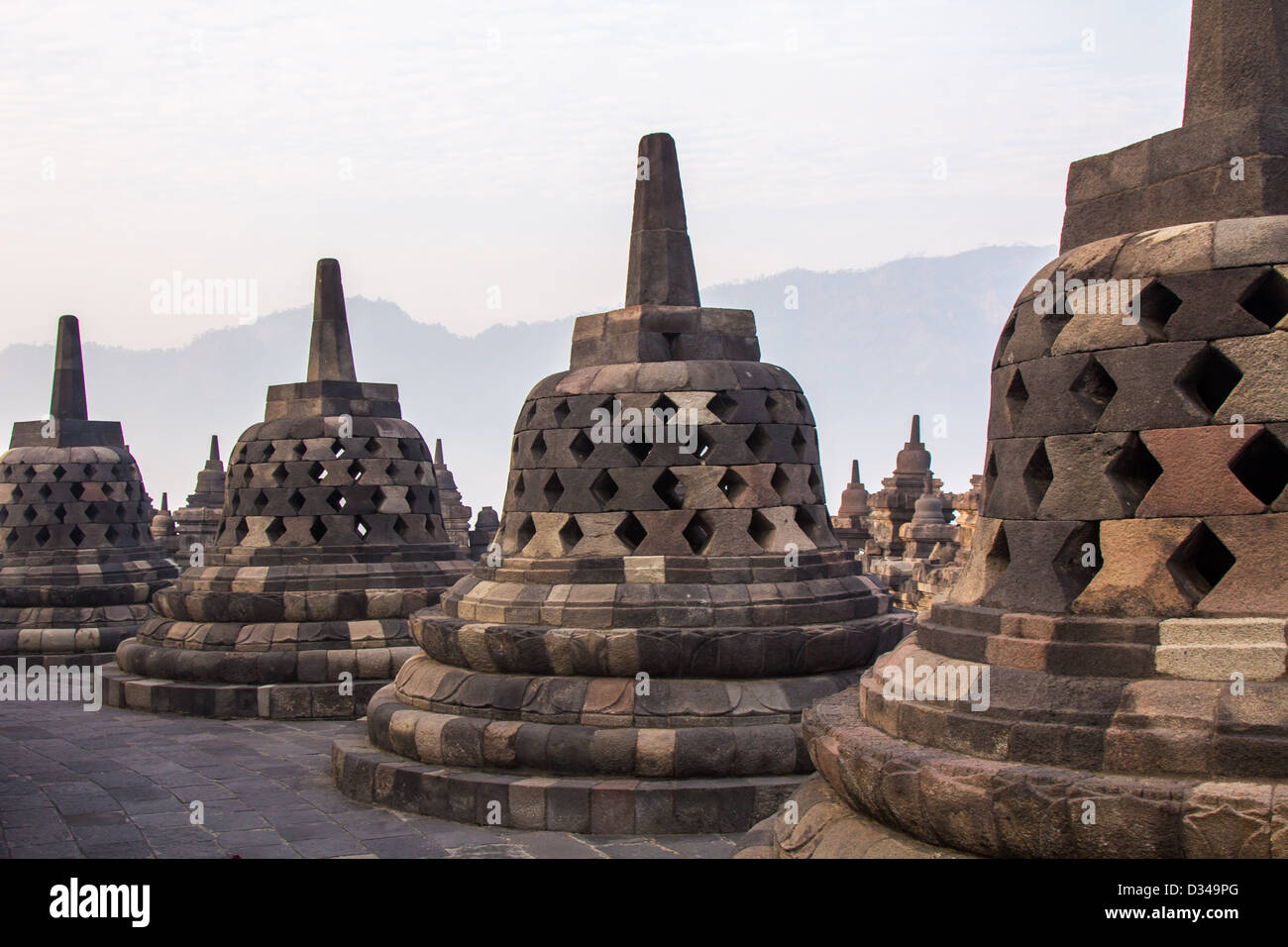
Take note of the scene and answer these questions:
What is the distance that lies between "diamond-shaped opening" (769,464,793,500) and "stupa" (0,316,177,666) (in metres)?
9.59

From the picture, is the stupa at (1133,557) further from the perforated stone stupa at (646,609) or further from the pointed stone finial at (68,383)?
the pointed stone finial at (68,383)

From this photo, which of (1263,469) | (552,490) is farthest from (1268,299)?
(552,490)

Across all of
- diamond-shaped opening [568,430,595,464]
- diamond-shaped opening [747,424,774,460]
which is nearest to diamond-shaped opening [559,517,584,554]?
diamond-shaped opening [568,430,595,464]

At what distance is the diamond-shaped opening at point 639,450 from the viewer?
25.5 ft

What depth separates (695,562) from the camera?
7.54 meters

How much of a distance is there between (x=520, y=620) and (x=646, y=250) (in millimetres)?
2662

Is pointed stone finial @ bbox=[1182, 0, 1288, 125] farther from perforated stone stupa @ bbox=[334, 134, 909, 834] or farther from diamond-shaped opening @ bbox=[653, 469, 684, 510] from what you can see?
diamond-shaped opening @ bbox=[653, 469, 684, 510]

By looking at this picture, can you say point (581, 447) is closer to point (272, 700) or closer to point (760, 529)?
point (760, 529)

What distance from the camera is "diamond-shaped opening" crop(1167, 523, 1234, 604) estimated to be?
3771mm

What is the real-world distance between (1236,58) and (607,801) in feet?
15.1

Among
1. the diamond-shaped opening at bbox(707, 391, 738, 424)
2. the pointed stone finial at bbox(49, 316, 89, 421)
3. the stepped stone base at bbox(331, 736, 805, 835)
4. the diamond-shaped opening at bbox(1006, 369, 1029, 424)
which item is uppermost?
the pointed stone finial at bbox(49, 316, 89, 421)

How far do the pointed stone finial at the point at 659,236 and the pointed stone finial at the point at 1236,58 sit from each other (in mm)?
4311

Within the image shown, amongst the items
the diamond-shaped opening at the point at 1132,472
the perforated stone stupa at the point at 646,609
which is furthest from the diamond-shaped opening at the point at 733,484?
the diamond-shaped opening at the point at 1132,472
